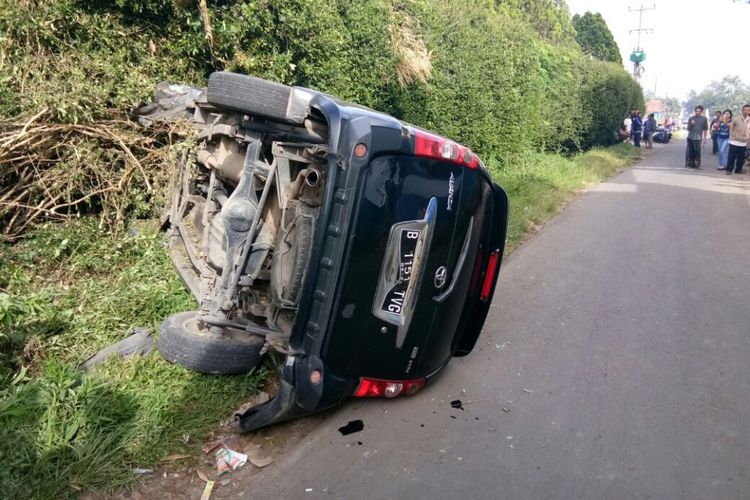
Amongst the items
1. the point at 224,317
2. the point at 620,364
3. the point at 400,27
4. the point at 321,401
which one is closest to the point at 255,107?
the point at 224,317

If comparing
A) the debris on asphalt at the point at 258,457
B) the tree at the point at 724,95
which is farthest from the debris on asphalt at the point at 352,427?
the tree at the point at 724,95

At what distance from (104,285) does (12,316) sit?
33.1 inches

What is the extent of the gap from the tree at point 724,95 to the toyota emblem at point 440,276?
4615 inches

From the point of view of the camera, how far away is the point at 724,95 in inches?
4557

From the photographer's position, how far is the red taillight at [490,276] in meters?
4.16

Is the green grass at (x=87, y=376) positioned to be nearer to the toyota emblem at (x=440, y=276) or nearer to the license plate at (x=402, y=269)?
the license plate at (x=402, y=269)

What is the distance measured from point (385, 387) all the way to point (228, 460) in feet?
3.23

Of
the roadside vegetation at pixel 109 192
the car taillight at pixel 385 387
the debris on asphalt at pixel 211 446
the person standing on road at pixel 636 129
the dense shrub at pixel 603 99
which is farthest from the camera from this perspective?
the person standing on road at pixel 636 129

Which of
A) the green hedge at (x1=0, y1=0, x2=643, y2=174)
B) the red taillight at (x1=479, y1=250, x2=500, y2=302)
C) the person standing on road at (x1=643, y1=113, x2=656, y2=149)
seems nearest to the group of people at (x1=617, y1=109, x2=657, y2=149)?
the person standing on road at (x1=643, y1=113, x2=656, y2=149)

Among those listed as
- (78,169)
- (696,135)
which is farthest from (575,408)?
(696,135)

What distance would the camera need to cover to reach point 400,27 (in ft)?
30.0

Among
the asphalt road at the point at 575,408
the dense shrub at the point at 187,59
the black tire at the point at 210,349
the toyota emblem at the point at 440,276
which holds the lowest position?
the asphalt road at the point at 575,408

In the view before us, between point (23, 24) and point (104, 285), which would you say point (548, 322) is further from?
point (23, 24)

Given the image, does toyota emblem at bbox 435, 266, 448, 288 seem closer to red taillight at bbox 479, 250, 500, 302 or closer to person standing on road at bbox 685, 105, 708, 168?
red taillight at bbox 479, 250, 500, 302
